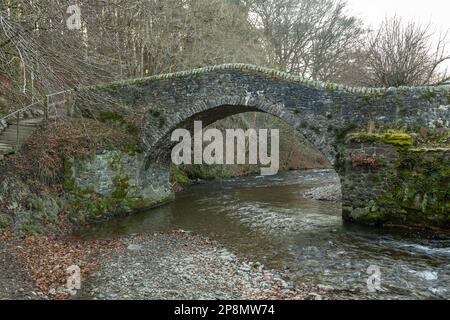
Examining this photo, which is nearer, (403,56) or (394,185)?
(394,185)

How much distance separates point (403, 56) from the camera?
15.0 m

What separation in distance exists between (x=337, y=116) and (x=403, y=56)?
6567 mm

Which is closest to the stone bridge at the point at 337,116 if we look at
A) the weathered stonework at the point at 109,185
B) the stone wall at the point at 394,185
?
the stone wall at the point at 394,185

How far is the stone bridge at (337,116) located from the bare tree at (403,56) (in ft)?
19.5

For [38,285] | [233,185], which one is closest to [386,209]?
[38,285]

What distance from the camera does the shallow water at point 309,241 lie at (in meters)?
6.28

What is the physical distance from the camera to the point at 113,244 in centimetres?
865

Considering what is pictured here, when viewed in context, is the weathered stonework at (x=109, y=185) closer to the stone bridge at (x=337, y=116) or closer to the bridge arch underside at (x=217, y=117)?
the stone bridge at (x=337, y=116)

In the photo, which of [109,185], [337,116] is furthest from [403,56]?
[109,185]

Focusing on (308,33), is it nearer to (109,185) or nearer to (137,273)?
(109,185)

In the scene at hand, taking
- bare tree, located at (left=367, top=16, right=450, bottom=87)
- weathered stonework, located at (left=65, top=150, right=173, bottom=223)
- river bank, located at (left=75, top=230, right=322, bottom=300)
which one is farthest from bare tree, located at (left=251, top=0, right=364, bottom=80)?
river bank, located at (left=75, top=230, right=322, bottom=300)

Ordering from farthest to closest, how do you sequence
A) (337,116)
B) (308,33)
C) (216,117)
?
(308,33)
(216,117)
(337,116)
